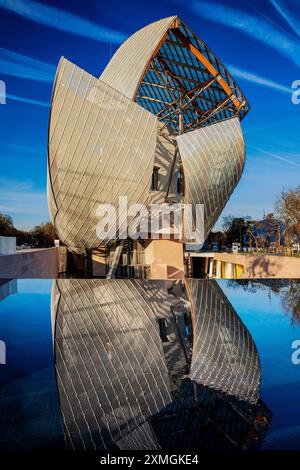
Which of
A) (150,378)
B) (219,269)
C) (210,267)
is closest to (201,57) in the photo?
(219,269)

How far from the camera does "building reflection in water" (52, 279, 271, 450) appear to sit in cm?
163

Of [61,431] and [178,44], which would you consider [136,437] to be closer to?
[61,431]

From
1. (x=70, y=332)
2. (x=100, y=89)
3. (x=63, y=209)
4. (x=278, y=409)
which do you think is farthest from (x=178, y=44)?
(x=278, y=409)

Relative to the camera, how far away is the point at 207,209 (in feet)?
73.1

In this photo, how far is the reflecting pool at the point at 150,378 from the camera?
162 centimetres

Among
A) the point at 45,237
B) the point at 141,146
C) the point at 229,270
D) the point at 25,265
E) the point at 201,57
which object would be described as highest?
the point at 201,57

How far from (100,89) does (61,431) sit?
15.0 metres

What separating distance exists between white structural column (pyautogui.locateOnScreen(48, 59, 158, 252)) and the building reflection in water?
11.2 meters

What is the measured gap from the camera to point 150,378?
2.45 metres

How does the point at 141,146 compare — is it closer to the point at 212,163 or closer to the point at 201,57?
the point at 212,163

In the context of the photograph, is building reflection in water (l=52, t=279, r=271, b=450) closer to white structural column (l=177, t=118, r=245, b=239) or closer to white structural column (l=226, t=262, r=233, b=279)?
white structural column (l=177, t=118, r=245, b=239)

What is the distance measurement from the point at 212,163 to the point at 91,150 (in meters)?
8.91

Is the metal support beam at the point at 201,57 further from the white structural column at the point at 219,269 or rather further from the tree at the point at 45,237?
the tree at the point at 45,237

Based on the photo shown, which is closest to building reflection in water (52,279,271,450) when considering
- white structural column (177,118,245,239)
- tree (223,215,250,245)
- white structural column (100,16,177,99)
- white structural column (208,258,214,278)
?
white structural column (177,118,245,239)
